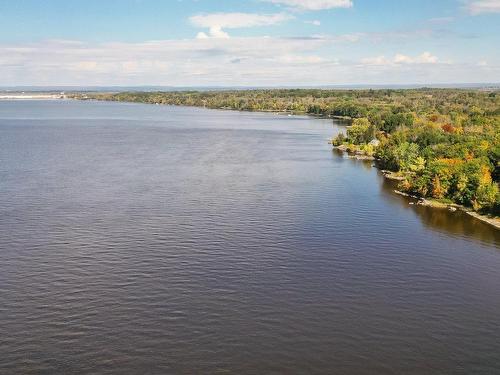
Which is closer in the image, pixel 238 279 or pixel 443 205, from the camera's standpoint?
pixel 238 279

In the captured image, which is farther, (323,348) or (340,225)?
(340,225)

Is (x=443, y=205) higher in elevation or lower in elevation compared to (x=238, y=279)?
higher

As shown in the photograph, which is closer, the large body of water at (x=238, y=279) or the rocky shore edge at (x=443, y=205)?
the large body of water at (x=238, y=279)

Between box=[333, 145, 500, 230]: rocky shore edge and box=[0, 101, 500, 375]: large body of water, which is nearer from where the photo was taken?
box=[0, 101, 500, 375]: large body of water

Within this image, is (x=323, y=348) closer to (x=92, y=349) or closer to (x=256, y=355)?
(x=256, y=355)

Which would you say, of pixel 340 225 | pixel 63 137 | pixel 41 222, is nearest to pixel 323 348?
pixel 340 225

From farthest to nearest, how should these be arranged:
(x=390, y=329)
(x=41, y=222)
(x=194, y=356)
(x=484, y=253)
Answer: (x=41, y=222), (x=484, y=253), (x=390, y=329), (x=194, y=356)

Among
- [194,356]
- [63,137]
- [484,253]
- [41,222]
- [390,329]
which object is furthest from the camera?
[63,137]
